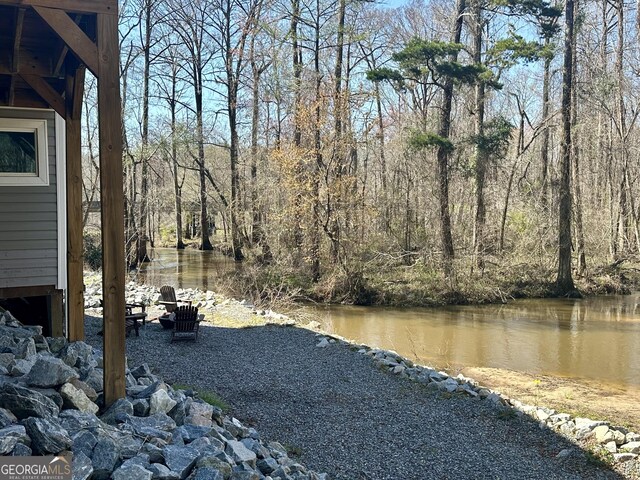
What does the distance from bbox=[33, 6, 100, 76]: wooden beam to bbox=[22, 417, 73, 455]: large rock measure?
88.1 inches

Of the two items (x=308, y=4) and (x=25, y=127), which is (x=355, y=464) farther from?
(x=308, y=4)

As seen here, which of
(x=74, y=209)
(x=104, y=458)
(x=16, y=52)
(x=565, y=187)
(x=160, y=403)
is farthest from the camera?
(x=565, y=187)

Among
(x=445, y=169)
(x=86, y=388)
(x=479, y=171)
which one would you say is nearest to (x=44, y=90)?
(x=86, y=388)

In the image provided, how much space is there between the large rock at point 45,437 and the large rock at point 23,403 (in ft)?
0.64

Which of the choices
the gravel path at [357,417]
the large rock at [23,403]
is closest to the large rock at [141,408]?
the large rock at [23,403]

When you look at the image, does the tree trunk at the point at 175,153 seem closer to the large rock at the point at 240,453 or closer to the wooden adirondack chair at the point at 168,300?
the wooden adirondack chair at the point at 168,300

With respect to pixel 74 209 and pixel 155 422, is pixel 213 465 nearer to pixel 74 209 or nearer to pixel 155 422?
pixel 155 422

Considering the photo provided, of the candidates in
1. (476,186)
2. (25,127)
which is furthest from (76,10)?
(476,186)

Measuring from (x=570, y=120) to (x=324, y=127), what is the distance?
8.37m

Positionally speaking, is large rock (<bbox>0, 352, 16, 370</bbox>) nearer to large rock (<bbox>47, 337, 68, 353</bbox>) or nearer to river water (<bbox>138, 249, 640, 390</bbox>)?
large rock (<bbox>47, 337, 68, 353</bbox>)

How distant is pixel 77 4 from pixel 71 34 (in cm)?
21

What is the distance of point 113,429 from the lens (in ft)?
10.5

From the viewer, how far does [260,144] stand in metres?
22.4

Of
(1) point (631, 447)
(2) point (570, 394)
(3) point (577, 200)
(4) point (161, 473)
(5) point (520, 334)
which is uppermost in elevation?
(3) point (577, 200)
